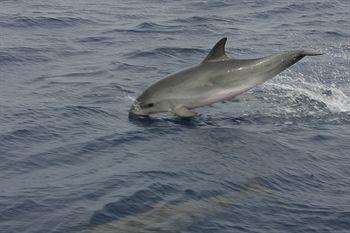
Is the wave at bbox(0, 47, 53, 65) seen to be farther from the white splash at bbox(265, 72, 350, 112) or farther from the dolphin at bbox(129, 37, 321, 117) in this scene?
the white splash at bbox(265, 72, 350, 112)

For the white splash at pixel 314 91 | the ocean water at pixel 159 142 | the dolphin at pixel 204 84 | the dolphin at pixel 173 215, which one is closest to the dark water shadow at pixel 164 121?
the ocean water at pixel 159 142

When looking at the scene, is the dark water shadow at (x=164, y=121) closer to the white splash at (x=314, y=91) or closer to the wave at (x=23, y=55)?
the white splash at (x=314, y=91)

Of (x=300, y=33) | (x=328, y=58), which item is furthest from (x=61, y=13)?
(x=328, y=58)

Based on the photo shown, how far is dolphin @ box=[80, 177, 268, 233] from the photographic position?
9672 millimetres

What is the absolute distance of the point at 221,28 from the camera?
2519cm

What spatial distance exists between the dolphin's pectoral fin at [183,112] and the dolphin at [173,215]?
3443 millimetres

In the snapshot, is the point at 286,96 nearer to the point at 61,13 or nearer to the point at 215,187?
the point at 215,187

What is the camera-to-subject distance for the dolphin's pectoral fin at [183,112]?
47.1ft

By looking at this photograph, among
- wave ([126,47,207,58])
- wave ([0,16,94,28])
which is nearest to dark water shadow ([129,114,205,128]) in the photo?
wave ([126,47,207,58])

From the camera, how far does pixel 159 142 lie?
523 inches

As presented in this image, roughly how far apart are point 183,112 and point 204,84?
0.70 m

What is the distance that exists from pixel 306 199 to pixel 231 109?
15.5 ft

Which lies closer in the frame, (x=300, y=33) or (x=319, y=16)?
(x=300, y=33)

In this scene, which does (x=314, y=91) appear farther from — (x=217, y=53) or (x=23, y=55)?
(x=23, y=55)
